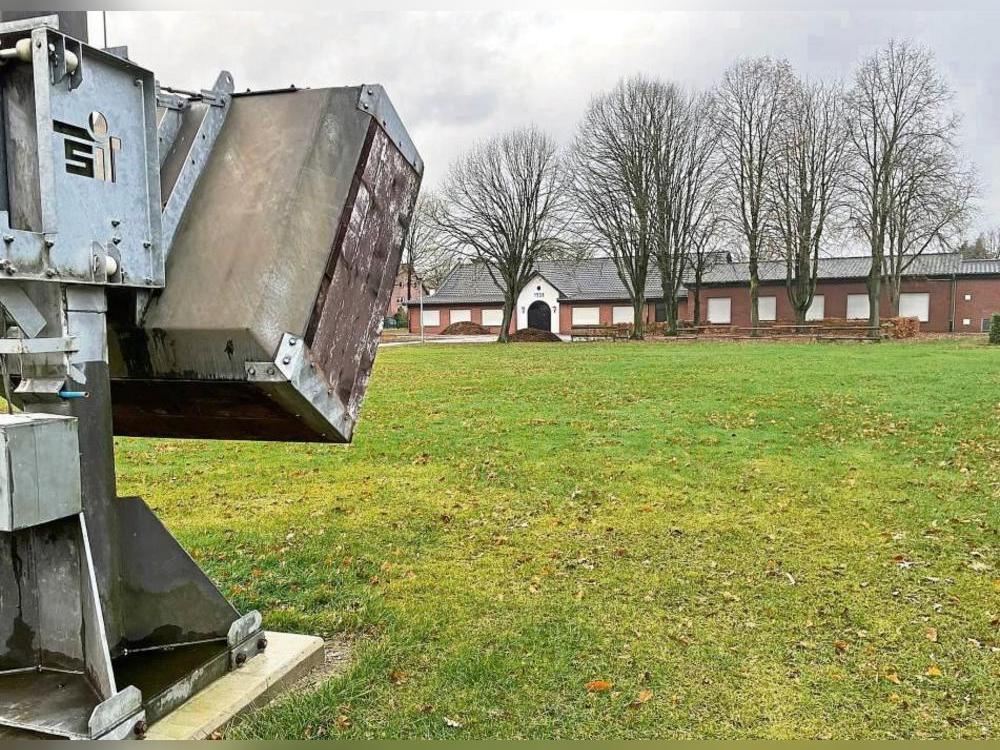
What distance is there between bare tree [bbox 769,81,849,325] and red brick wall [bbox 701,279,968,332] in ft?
26.2

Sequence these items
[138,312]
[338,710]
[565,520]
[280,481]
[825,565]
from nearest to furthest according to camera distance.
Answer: [138,312]
[338,710]
[825,565]
[565,520]
[280,481]

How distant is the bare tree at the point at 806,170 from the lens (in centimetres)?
4400

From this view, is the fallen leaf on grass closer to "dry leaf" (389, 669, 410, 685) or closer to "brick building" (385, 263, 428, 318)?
"dry leaf" (389, 669, 410, 685)

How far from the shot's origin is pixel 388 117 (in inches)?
138

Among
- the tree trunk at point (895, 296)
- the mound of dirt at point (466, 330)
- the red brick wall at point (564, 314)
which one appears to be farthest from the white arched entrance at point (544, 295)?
the tree trunk at point (895, 296)

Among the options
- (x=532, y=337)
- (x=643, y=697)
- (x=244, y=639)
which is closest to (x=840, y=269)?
(x=532, y=337)

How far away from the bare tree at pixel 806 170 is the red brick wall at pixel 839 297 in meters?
7.97

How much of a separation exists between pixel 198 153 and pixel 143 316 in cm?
69

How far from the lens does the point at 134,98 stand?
114 inches

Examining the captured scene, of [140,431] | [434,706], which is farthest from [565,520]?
[140,431]

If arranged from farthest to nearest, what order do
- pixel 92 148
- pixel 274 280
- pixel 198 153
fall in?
1. pixel 198 153
2. pixel 274 280
3. pixel 92 148

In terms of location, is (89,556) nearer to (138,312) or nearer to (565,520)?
(138,312)

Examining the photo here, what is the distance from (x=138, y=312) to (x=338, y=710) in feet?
6.11

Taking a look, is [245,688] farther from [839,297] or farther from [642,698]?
[839,297]
